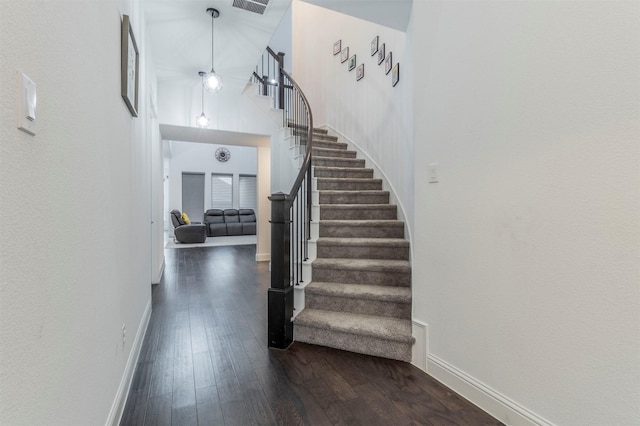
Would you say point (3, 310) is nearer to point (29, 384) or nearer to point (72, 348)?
point (29, 384)

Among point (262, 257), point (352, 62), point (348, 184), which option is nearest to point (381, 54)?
point (352, 62)

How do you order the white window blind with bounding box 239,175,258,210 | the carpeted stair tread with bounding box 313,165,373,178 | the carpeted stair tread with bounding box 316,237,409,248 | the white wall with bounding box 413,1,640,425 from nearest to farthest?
the white wall with bounding box 413,1,640,425 < the carpeted stair tread with bounding box 316,237,409,248 < the carpeted stair tread with bounding box 313,165,373,178 < the white window blind with bounding box 239,175,258,210

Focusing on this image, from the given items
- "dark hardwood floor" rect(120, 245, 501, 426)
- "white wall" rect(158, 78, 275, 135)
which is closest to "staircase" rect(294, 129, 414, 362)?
"dark hardwood floor" rect(120, 245, 501, 426)

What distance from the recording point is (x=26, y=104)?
0.69m

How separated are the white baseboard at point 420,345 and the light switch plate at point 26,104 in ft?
7.23

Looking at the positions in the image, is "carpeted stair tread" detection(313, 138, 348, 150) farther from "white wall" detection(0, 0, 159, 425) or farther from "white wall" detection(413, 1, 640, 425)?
"white wall" detection(0, 0, 159, 425)

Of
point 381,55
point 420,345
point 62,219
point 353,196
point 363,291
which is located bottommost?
point 420,345

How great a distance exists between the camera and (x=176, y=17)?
2.91 meters

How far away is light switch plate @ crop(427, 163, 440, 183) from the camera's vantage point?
2.06 m

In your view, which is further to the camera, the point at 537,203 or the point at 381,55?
the point at 381,55

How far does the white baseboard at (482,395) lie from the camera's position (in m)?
1.52

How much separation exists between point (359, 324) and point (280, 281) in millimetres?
700

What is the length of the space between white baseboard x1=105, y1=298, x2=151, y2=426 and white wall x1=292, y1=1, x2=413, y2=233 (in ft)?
Result: 8.61

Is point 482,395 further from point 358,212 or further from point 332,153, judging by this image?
point 332,153
